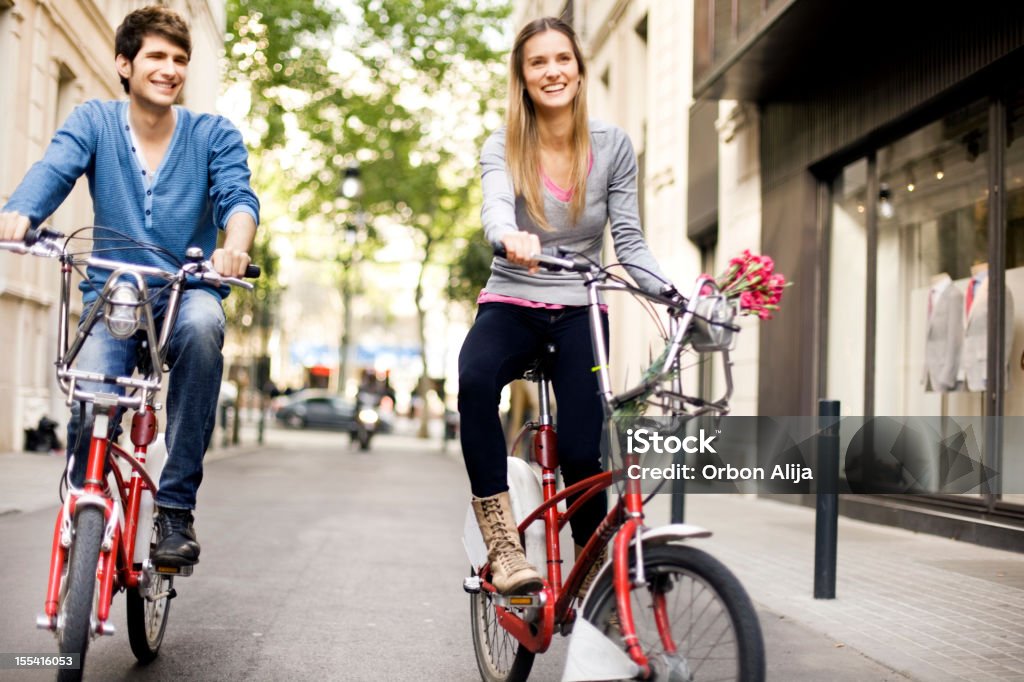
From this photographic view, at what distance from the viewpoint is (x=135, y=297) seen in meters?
3.40

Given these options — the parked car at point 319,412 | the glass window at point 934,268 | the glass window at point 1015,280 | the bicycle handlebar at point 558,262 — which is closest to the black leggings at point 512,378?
the bicycle handlebar at point 558,262

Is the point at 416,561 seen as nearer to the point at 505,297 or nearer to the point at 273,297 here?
the point at 505,297

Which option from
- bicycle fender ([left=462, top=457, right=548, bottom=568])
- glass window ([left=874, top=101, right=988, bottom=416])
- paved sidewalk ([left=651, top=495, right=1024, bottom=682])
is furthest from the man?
glass window ([left=874, top=101, right=988, bottom=416])

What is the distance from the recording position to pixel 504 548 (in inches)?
144

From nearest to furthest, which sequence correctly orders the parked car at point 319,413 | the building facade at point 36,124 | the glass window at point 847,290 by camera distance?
1. the glass window at point 847,290
2. the building facade at point 36,124
3. the parked car at point 319,413

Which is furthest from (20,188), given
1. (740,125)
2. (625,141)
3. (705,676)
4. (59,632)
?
(740,125)

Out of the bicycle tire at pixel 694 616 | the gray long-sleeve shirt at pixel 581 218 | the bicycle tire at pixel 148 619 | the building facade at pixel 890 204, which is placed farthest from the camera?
the building facade at pixel 890 204

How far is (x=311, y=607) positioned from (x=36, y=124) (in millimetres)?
10429

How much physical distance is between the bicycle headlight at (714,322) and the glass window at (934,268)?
252 inches

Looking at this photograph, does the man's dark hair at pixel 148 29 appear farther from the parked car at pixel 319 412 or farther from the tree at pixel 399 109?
the parked car at pixel 319 412

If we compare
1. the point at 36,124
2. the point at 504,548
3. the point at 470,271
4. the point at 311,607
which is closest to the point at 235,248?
the point at 504,548

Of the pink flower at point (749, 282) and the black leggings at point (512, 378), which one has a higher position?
the pink flower at point (749, 282)

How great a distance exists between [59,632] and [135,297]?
0.92m

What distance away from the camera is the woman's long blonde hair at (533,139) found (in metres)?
3.76
